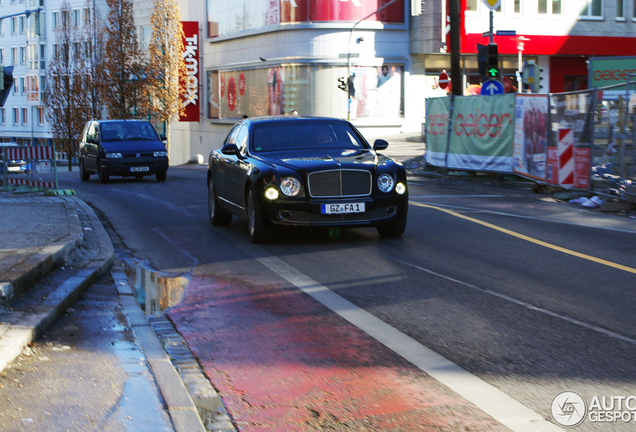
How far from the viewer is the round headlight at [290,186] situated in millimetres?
9664

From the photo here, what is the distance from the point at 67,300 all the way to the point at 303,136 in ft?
16.4

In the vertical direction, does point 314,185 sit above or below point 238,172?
below

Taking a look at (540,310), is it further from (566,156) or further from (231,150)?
(566,156)

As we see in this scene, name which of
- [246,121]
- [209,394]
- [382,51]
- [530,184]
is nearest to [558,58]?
[382,51]

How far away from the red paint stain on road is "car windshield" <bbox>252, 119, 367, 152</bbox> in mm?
4271

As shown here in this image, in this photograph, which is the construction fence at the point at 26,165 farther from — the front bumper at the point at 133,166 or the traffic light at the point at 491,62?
the traffic light at the point at 491,62

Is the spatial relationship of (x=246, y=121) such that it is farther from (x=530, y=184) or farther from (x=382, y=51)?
(x=382, y=51)

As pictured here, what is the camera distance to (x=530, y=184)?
18500 millimetres

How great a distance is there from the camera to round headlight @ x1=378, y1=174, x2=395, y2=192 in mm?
9914

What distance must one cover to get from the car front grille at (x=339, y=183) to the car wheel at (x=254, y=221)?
0.73m

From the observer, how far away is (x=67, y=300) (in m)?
6.76

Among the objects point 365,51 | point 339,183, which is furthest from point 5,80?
point 365,51

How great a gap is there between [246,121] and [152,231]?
2.05 meters

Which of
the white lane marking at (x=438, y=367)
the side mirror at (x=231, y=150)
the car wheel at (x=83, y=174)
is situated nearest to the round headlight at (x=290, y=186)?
the side mirror at (x=231, y=150)
